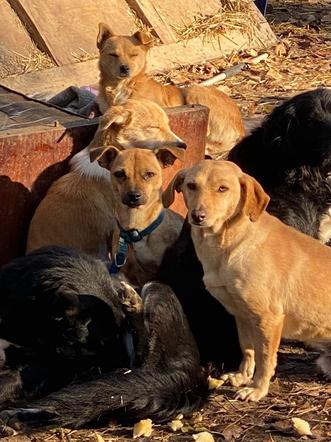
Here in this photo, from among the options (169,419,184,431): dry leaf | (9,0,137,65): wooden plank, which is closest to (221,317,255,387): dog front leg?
(169,419,184,431): dry leaf

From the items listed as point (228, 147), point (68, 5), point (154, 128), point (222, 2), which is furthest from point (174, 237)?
point (222, 2)

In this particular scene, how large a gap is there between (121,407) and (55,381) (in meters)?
0.40

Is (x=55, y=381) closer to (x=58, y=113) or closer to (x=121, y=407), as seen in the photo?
(x=121, y=407)

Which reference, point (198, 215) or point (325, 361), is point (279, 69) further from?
point (198, 215)

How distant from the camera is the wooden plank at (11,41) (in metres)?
9.95

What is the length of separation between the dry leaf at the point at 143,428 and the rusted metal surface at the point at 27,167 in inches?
71.5

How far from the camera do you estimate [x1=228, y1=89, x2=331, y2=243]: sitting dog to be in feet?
20.2

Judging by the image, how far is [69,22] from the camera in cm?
1057

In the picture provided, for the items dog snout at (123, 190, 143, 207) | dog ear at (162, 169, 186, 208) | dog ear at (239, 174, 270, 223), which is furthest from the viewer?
dog snout at (123, 190, 143, 207)

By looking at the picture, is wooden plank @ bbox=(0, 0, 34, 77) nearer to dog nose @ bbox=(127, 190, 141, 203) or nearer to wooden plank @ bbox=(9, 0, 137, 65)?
wooden plank @ bbox=(9, 0, 137, 65)

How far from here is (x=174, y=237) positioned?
19.2 feet

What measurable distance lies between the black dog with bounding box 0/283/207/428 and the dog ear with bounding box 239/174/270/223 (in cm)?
63

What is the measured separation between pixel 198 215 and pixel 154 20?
6.77 metres

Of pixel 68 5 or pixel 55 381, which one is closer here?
pixel 55 381
